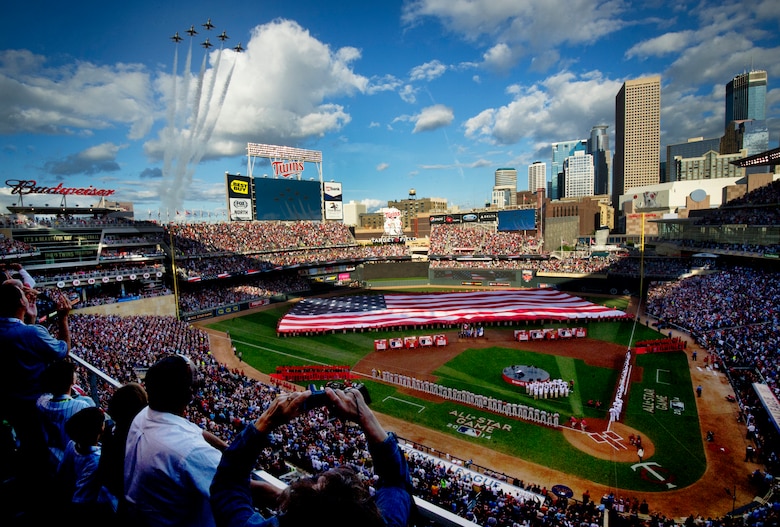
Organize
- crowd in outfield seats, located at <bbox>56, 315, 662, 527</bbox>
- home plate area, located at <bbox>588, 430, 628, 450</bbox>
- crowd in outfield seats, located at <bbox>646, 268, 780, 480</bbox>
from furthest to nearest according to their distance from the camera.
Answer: crowd in outfield seats, located at <bbox>646, 268, 780, 480</bbox>, home plate area, located at <bbox>588, 430, 628, 450</bbox>, crowd in outfield seats, located at <bbox>56, 315, 662, 527</bbox>

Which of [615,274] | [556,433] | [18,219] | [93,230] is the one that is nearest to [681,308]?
[615,274]

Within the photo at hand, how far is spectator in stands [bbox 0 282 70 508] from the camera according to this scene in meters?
3.85

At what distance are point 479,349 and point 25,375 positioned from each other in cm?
2867

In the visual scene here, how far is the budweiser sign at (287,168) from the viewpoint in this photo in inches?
2362

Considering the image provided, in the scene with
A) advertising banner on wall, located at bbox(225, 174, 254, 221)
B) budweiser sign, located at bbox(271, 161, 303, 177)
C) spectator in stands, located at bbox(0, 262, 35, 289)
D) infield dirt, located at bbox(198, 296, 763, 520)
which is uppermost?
budweiser sign, located at bbox(271, 161, 303, 177)

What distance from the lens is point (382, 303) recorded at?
41.7m

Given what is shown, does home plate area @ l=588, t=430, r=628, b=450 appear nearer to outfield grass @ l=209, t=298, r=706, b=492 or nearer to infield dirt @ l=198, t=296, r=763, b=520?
infield dirt @ l=198, t=296, r=763, b=520

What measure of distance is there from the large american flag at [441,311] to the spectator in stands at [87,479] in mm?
31122

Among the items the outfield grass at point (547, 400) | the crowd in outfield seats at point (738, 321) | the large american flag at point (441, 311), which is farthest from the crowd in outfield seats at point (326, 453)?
the large american flag at point (441, 311)

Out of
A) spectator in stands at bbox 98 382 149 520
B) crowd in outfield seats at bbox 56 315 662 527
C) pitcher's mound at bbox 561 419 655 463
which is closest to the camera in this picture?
spectator in stands at bbox 98 382 149 520

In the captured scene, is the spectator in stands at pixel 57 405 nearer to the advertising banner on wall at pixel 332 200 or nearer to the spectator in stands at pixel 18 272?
the spectator in stands at pixel 18 272

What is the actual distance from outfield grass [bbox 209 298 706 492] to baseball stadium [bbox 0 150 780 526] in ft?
0.43

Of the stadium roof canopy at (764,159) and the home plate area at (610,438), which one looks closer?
the home plate area at (610,438)

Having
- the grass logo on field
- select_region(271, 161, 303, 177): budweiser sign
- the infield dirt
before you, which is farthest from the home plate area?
select_region(271, 161, 303, 177): budweiser sign
